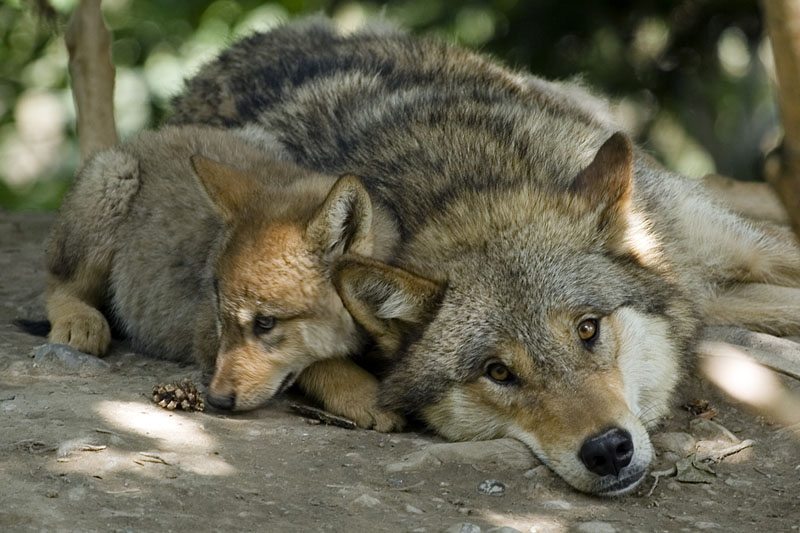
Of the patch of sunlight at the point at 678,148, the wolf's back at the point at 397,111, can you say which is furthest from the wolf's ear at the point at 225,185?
the patch of sunlight at the point at 678,148

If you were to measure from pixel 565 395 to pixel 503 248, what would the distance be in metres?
0.71

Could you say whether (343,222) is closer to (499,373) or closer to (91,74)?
(499,373)

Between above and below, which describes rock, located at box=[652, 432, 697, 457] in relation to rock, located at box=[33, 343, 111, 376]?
above

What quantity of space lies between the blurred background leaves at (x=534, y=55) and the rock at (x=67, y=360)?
3.71 m

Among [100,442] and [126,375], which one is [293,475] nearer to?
[100,442]

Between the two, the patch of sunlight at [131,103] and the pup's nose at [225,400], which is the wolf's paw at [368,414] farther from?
the patch of sunlight at [131,103]

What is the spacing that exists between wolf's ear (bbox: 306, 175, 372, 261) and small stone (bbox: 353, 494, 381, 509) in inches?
49.7

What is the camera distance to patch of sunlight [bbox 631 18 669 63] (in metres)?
8.80

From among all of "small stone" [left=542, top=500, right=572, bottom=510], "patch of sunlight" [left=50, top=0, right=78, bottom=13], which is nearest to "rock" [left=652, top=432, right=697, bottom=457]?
"small stone" [left=542, top=500, right=572, bottom=510]

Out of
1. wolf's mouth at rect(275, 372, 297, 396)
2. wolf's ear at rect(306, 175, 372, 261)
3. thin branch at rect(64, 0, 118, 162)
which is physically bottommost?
wolf's mouth at rect(275, 372, 297, 396)

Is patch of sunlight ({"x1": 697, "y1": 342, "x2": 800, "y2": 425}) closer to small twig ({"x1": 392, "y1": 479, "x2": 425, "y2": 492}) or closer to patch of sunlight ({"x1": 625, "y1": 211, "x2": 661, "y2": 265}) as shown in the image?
patch of sunlight ({"x1": 625, "y1": 211, "x2": 661, "y2": 265})

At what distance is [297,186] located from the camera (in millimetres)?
5289

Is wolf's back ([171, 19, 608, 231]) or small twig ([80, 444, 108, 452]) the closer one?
small twig ([80, 444, 108, 452])

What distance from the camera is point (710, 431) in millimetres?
4723
